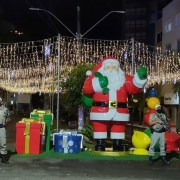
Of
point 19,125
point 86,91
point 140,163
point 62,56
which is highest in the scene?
point 62,56

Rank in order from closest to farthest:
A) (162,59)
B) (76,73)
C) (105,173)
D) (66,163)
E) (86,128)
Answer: (105,173) → (66,163) → (86,128) → (76,73) → (162,59)

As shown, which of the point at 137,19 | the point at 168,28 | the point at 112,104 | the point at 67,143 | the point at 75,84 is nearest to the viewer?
the point at 112,104

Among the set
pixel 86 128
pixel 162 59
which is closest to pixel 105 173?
pixel 86 128

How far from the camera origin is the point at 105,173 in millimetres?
9328

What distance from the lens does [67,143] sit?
12.6m

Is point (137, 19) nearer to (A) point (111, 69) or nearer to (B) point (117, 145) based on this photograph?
(A) point (111, 69)

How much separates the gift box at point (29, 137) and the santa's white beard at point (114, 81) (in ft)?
8.04

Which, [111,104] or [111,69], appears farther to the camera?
[111,69]

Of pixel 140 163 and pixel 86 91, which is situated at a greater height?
pixel 86 91

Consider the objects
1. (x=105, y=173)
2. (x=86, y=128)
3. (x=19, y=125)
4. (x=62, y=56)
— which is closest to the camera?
(x=105, y=173)

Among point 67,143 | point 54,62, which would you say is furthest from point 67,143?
point 54,62

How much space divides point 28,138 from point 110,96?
2.80 meters

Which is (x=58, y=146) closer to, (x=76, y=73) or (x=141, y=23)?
(x=76, y=73)

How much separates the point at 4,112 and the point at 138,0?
237 feet
